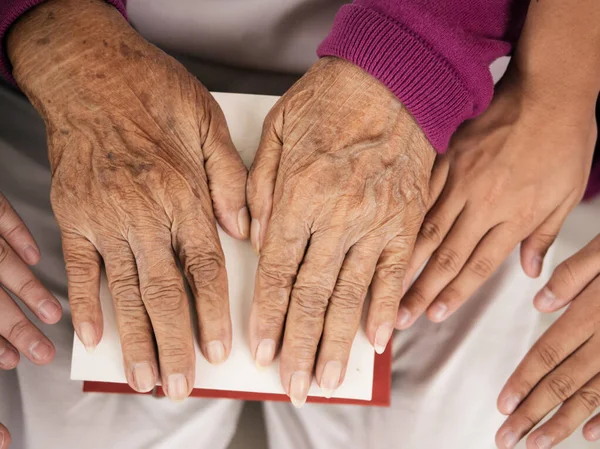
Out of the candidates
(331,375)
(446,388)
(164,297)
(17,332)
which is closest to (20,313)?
(17,332)

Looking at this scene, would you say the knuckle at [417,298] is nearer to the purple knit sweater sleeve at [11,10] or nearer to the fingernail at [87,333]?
the fingernail at [87,333]

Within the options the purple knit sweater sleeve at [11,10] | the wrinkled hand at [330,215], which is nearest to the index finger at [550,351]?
the wrinkled hand at [330,215]

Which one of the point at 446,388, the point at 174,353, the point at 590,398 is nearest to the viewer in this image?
the point at 174,353

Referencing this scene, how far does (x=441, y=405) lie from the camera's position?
0.92 metres

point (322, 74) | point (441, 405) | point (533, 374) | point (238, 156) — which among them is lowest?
point (441, 405)

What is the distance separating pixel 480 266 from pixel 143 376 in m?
0.50

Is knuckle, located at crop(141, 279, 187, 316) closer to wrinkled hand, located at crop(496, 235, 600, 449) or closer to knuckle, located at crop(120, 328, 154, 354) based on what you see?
knuckle, located at crop(120, 328, 154, 354)

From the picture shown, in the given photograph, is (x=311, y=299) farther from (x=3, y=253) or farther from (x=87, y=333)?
(x=3, y=253)

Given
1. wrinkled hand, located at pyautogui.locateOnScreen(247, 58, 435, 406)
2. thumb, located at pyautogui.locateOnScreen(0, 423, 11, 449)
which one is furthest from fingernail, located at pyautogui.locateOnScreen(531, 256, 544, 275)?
thumb, located at pyautogui.locateOnScreen(0, 423, 11, 449)

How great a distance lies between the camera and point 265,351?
74cm

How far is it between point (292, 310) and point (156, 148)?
28 centimetres

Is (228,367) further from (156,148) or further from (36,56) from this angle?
(36,56)

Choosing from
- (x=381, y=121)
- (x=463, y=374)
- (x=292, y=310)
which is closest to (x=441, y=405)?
(x=463, y=374)

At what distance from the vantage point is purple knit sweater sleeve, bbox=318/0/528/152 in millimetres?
778
